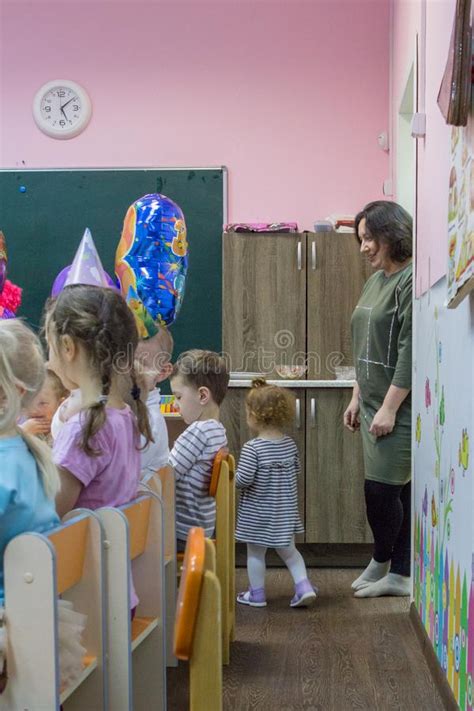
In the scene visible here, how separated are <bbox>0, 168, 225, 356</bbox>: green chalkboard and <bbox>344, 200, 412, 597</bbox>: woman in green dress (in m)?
1.46

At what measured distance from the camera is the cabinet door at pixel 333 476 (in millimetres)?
4375

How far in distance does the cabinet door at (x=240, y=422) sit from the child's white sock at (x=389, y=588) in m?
0.65

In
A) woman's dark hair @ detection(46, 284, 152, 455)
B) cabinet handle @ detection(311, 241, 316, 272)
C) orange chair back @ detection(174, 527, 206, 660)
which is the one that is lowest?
orange chair back @ detection(174, 527, 206, 660)

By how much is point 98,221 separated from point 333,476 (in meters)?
1.93

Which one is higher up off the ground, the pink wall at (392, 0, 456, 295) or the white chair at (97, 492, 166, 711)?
the pink wall at (392, 0, 456, 295)

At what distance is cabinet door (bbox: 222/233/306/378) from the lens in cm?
461

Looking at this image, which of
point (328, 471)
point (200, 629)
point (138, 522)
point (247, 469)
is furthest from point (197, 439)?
point (200, 629)

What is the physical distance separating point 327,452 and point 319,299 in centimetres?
72

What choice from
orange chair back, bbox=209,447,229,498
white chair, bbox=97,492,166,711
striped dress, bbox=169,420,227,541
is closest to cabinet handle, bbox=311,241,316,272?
striped dress, bbox=169,420,227,541

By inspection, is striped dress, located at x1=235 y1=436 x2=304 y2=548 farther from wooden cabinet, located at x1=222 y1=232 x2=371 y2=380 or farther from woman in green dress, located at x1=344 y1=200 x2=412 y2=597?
wooden cabinet, located at x1=222 y1=232 x2=371 y2=380

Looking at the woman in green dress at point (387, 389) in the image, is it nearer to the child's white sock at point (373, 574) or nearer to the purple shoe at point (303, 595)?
the child's white sock at point (373, 574)

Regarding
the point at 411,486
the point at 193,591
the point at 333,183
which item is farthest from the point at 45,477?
the point at 333,183

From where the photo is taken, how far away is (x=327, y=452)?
4406mm

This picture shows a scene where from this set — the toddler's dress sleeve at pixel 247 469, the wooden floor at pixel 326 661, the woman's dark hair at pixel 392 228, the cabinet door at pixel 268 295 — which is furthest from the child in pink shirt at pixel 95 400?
the cabinet door at pixel 268 295
